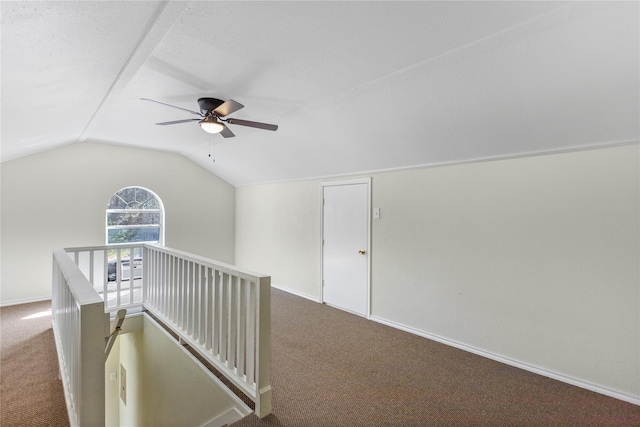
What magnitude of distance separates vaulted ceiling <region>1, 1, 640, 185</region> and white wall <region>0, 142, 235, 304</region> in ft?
4.11

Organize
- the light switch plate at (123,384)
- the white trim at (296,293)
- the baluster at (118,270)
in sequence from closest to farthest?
the baluster at (118,270), the light switch plate at (123,384), the white trim at (296,293)

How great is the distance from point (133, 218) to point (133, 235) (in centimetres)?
31

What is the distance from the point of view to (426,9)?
1548 mm

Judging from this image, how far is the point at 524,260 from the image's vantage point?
270cm

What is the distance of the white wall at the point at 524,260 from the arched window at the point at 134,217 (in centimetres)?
417

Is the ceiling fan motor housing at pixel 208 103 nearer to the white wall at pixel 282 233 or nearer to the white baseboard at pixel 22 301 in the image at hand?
the white wall at pixel 282 233

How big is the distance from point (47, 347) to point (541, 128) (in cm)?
516

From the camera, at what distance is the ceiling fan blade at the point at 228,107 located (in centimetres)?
228

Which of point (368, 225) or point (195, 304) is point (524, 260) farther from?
point (195, 304)

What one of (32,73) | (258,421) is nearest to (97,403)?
(258,421)

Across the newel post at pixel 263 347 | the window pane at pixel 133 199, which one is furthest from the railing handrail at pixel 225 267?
the window pane at pixel 133 199

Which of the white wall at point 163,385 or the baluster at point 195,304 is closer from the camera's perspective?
the white wall at point 163,385

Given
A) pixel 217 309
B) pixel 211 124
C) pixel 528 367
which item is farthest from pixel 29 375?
pixel 528 367

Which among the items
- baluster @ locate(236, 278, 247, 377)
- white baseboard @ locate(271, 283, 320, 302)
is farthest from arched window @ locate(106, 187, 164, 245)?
baluster @ locate(236, 278, 247, 377)
